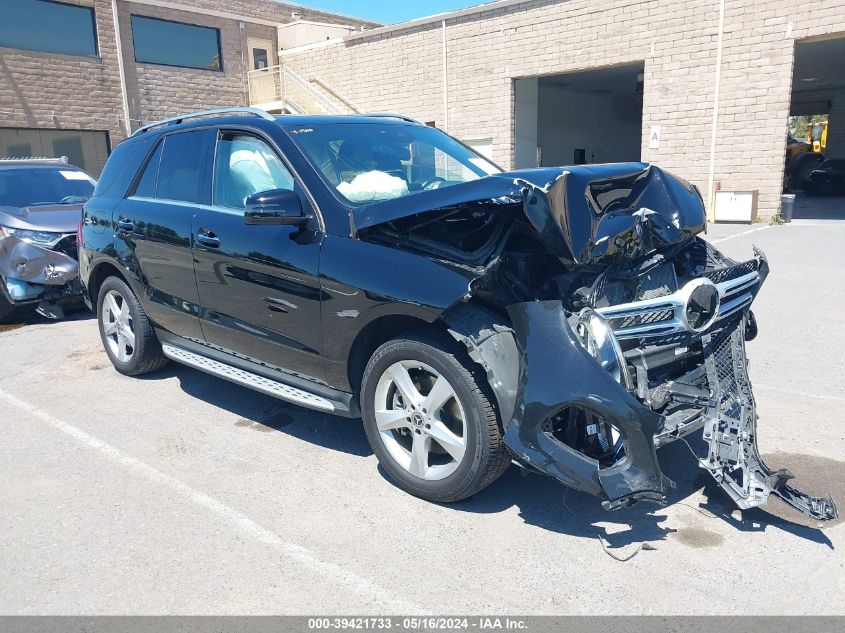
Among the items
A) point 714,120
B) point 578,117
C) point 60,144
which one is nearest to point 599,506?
point 714,120

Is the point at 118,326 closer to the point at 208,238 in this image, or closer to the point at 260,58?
the point at 208,238

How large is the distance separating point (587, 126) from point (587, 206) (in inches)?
1096

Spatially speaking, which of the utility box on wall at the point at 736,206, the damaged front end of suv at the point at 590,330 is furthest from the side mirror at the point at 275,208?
the utility box on wall at the point at 736,206

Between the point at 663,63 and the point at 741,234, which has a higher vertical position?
the point at 663,63

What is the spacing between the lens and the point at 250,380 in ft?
13.9

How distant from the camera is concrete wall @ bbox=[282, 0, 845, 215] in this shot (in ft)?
50.6

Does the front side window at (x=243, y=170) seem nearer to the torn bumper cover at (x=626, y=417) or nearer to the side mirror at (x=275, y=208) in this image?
the side mirror at (x=275, y=208)

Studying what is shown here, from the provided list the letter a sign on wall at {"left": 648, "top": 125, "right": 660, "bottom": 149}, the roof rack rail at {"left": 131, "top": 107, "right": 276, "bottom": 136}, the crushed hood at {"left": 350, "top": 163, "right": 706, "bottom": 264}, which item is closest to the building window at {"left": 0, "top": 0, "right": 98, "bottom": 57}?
the letter a sign on wall at {"left": 648, "top": 125, "right": 660, "bottom": 149}

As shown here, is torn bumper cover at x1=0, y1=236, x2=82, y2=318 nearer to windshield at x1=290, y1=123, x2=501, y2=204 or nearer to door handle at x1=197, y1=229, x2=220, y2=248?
door handle at x1=197, y1=229, x2=220, y2=248

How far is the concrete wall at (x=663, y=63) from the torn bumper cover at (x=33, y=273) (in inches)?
576

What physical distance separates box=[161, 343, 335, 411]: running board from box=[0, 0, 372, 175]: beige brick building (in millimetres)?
18291

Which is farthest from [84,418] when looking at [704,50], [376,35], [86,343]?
[376,35]

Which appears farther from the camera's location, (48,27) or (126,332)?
(48,27)

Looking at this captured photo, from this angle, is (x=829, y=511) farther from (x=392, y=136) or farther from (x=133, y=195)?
(x=133, y=195)
